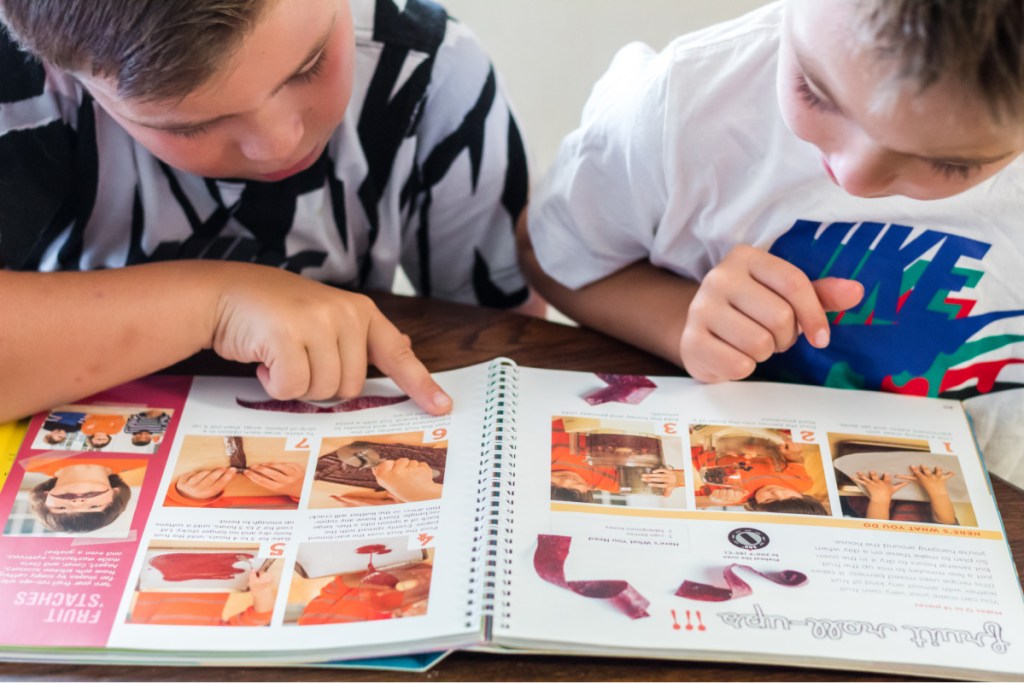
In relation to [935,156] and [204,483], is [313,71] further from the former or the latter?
[935,156]

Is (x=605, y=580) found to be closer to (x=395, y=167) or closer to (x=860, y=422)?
(x=860, y=422)

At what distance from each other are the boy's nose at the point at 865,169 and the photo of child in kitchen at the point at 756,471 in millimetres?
167

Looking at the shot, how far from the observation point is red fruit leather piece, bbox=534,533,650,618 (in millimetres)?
521

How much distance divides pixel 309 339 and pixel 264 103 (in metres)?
0.16

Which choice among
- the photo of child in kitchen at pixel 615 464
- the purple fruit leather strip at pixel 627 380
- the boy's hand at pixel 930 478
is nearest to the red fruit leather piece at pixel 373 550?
the photo of child in kitchen at pixel 615 464

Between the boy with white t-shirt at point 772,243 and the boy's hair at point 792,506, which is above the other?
the boy with white t-shirt at point 772,243

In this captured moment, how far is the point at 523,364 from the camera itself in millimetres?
712

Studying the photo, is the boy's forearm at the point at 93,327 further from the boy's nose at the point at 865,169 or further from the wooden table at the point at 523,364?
the boy's nose at the point at 865,169

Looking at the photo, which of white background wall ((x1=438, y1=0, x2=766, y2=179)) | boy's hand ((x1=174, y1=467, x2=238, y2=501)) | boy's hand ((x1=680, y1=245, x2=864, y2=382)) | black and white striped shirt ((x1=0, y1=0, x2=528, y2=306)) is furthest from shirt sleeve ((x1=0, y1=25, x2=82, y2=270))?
white background wall ((x1=438, y1=0, x2=766, y2=179))

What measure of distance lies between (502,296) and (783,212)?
1.01 ft

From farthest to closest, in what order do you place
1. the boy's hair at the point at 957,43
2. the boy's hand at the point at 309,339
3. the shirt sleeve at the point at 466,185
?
the shirt sleeve at the point at 466,185, the boy's hand at the point at 309,339, the boy's hair at the point at 957,43

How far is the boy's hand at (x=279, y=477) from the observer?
586mm

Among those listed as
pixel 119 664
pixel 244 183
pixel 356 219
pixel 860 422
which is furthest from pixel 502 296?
pixel 119 664

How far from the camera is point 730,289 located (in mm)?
681
